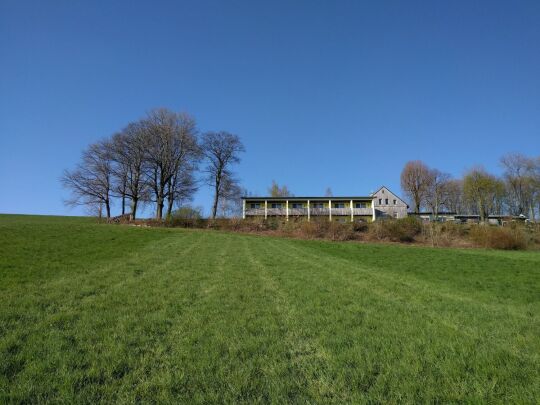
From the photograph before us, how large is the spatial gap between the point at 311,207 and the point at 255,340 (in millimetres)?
61771

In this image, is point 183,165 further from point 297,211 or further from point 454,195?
point 454,195

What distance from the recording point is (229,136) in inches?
2263

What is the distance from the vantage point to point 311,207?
66438mm

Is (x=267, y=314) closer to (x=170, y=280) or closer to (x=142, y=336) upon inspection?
(x=142, y=336)

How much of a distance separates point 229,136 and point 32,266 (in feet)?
158

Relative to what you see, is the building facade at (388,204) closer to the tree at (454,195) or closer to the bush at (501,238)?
the tree at (454,195)

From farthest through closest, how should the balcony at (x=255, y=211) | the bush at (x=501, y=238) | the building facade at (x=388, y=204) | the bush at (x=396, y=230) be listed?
the building facade at (x=388, y=204) → the balcony at (x=255, y=211) → the bush at (x=396, y=230) → the bush at (x=501, y=238)

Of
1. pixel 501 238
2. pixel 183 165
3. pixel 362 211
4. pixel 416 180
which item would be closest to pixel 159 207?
pixel 183 165

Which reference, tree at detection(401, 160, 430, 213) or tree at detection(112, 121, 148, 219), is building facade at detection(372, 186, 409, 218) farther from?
tree at detection(112, 121, 148, 219)

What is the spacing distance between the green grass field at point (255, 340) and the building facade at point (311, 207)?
54.1m

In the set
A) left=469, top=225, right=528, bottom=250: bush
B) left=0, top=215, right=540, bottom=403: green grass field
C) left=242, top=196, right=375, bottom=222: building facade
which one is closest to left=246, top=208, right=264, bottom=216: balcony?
left=242, top=196, right=375, bottom=222: building facade

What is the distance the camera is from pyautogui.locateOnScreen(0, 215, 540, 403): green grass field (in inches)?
147

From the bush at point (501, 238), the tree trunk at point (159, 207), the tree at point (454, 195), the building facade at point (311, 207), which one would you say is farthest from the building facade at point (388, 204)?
the tree trunk at point (159, 207)

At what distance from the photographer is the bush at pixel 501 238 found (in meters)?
34.2
